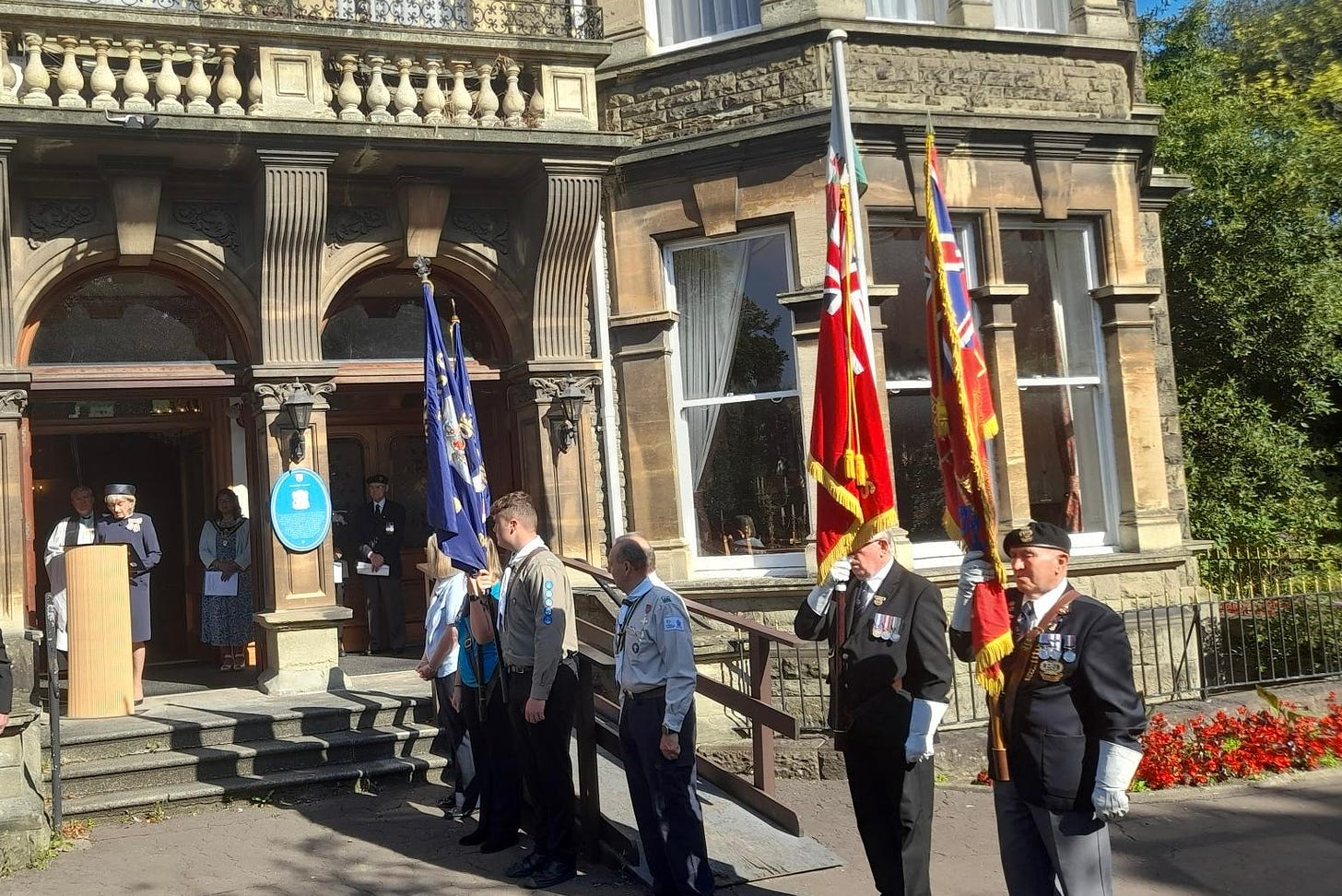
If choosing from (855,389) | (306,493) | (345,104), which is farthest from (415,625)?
(855,389)

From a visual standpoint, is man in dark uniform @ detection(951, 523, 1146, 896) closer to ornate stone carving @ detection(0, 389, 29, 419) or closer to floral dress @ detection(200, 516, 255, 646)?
ornate stone carving @ detection(0, 389, 29, 419)

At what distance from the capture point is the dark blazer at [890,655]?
560cm

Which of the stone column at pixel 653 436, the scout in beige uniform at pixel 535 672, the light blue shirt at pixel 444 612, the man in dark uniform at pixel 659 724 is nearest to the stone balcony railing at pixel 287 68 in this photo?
the stone column at pixel 653 436

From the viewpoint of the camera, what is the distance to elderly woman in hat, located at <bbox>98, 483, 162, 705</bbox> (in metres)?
9.75

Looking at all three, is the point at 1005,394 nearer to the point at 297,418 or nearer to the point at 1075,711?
the point at 297,418

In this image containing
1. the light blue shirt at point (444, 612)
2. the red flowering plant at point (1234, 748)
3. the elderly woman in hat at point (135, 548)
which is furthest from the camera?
the elderly woman in hat at point (135, 548)

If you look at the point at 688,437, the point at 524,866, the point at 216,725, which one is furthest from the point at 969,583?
the point at 688,437

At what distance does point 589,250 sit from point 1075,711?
7.40 metres

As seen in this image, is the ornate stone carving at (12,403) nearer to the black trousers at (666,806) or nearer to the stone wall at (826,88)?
the stone wall at (826,88)

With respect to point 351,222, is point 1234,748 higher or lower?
lower

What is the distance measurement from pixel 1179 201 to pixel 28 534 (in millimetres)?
15674

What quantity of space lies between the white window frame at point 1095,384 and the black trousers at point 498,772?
6593 mm

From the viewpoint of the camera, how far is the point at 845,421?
21.1 feet

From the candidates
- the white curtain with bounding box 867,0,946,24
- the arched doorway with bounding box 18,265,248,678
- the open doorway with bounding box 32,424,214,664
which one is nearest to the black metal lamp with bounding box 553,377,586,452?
the arched doorway with bounding box 18,265,248,678
